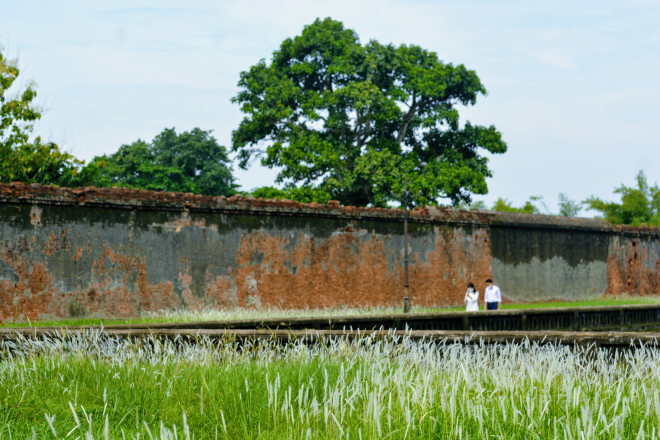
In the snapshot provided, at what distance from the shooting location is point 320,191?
30.1 m

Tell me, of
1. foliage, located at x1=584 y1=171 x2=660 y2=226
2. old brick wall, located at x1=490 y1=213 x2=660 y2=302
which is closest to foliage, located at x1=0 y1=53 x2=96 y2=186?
old brick wall, located at x1=490 y1=213 x2=660 y2=302

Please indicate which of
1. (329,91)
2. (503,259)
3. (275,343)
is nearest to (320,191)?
(329,91)

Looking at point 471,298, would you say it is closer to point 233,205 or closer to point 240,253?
point 240,253

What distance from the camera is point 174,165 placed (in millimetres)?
45094

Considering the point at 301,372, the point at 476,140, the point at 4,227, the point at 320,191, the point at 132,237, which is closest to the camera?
the point at 301,372

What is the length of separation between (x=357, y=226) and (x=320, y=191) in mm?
8842

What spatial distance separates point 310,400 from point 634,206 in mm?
48198

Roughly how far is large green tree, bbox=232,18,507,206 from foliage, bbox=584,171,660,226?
1924 cm

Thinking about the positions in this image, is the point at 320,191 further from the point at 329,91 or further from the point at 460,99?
the point at 460,99

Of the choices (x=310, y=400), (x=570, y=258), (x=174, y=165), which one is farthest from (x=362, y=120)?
(x=310, y=400)

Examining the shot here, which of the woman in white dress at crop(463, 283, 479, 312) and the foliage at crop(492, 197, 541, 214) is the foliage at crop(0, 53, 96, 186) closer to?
the woman in white dress at crop(463, 283, 479, 312)

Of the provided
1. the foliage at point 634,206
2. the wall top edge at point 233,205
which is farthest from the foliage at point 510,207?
the wall top edge at point 233,205

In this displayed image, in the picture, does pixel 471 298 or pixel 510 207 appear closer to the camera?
pixel 471 298

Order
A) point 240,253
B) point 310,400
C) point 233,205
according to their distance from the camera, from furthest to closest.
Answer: point 240,253 → point 233,205 → point 310,400
